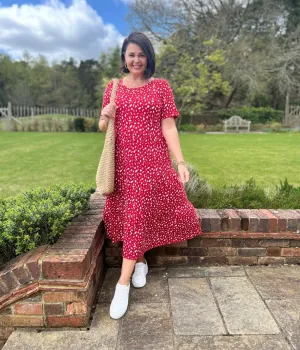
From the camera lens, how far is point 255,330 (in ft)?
5.58

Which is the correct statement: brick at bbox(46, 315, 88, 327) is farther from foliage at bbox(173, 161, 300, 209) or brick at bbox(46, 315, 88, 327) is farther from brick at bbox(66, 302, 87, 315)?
foliage at bbox(173, 161, 300, 209)

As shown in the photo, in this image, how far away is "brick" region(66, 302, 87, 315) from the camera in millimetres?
1717

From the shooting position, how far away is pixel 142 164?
1.97 meters

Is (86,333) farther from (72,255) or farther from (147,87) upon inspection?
(147,87)

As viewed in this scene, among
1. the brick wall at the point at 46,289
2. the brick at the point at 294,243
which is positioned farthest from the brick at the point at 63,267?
the brick at the point at 294,243

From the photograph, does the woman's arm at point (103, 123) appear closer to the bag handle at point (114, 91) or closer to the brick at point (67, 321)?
the bag handle at point (114, 91)

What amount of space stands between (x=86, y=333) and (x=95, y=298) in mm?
294

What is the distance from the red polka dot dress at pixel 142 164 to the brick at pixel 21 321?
1.85 feet

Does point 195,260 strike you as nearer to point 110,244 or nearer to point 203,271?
point 203,271

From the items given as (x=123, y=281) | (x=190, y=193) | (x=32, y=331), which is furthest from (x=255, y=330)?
(x=190, y=193)

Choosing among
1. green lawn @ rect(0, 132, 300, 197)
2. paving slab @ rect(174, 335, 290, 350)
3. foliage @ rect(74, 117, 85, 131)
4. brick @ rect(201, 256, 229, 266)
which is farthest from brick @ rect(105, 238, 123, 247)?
foliage @ rect(74, 117, 85, 131)

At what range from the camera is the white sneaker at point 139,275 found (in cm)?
212

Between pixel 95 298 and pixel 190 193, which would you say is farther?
pixel 190 193

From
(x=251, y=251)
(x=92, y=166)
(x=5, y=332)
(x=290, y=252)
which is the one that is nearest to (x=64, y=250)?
(x=5, y=332)
